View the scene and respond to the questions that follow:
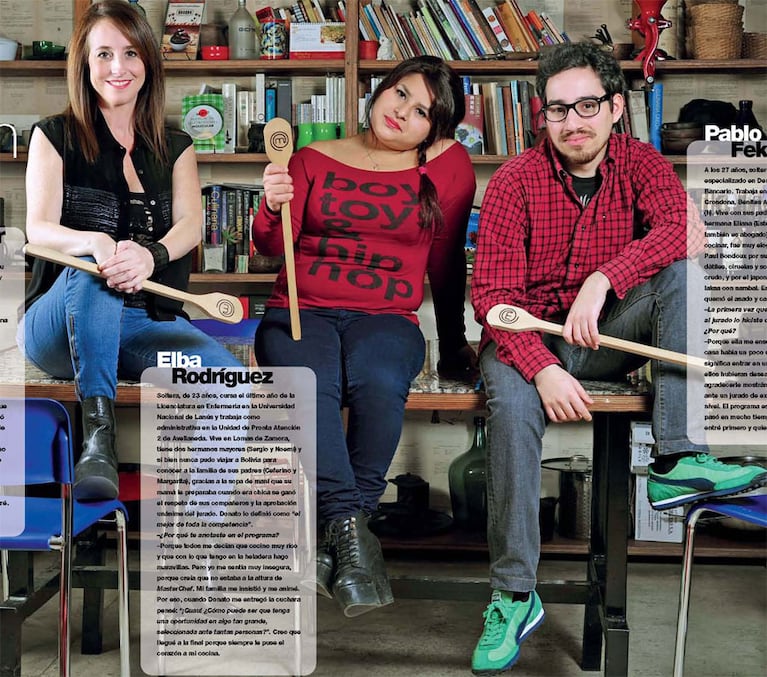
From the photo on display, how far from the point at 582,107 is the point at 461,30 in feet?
4.48

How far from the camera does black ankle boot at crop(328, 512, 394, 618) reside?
1.90m

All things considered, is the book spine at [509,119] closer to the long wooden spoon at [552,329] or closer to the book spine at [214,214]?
the book spine at [214,214]

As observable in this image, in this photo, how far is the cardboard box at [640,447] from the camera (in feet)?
10.8

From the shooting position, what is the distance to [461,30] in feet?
11.1

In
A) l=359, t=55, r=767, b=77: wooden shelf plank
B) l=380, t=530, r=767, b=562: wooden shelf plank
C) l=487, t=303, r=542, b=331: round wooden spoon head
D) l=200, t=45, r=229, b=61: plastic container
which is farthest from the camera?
l=200, t=45, r=229, b=61: plastic container

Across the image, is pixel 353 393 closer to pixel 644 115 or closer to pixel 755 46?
pixel 644 115

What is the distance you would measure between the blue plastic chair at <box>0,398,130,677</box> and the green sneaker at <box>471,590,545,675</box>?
2.29 feet

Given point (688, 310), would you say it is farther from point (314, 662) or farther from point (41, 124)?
point (41, 124)

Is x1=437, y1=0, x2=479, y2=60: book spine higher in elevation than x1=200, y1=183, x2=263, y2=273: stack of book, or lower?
higher

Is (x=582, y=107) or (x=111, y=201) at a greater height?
(x=582, y=107)

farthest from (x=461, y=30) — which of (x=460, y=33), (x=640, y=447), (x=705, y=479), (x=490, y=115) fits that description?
(x=705, y=479)

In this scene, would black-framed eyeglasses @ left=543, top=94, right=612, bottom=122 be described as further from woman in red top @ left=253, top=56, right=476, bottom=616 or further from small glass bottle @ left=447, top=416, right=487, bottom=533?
small glass bottle @ left=447, top=416, right=487, bottom=533

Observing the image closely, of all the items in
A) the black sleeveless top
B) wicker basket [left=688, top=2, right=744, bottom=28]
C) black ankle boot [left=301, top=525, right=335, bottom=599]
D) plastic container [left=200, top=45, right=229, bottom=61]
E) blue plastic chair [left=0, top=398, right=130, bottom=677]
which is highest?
wicker basket [left=688, top=2, right=744, bottom=28]

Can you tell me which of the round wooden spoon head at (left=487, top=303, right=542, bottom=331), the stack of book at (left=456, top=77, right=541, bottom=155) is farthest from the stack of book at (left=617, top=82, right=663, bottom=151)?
the round wooden spoon head at (left=487, top=303, right=542, bottom=331)
